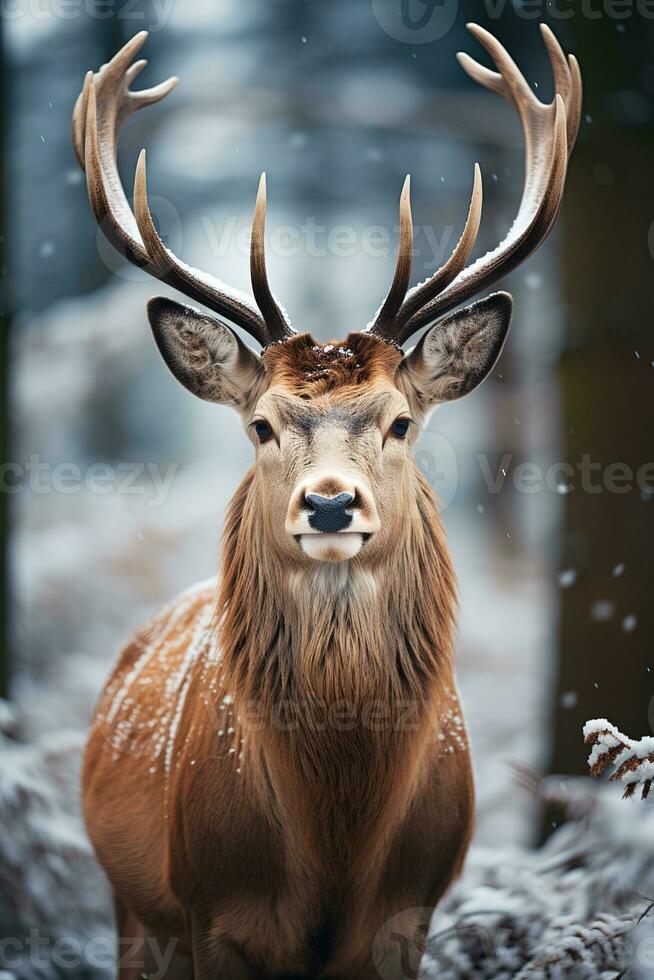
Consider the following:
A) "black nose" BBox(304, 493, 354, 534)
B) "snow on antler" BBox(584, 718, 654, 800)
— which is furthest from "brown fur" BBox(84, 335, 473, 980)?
"snow on antler" BBox(584, 718, 654, 800)

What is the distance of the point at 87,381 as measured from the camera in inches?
220

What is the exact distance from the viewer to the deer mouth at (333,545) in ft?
7.52

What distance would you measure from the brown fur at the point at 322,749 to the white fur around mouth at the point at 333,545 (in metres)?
0.13

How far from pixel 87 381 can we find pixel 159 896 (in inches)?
130

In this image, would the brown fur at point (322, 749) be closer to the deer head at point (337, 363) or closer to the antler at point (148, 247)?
the deer head at point (337, 363)

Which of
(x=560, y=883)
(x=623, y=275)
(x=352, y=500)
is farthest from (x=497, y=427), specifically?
(x=352, y=500)

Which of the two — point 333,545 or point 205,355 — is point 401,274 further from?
point 333,545

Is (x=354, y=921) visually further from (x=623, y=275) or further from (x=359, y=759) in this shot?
(x=623, y=275)

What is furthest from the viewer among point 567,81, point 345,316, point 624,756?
point 345,316

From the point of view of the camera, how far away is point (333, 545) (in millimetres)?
2295

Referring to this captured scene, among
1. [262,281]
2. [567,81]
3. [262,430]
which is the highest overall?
[567,81]

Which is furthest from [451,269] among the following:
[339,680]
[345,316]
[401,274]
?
[345,316]

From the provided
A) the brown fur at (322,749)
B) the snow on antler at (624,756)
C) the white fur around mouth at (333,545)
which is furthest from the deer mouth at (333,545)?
the snow on antler at (624,756)

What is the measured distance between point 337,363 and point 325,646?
769 millimetres
